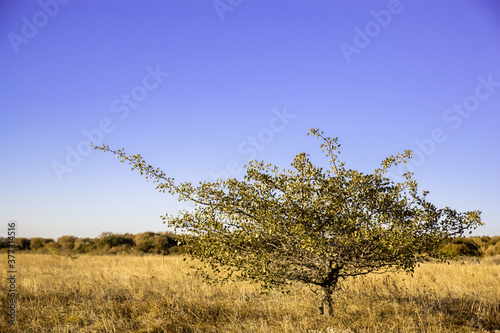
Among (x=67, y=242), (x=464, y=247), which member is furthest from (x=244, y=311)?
(x=67, y=242)

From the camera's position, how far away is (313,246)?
4656mm

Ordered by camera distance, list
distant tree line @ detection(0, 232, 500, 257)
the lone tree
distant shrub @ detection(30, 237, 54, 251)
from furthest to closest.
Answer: distant shrub @ detection(30, 237, 54, 251) < distant tree line @ detection(0, 232, 500, 257) < the lone tree

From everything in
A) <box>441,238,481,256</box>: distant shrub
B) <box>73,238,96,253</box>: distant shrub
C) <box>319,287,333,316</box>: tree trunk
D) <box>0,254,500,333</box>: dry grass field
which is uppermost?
<box>319,287,333,316</box>: tree trunk

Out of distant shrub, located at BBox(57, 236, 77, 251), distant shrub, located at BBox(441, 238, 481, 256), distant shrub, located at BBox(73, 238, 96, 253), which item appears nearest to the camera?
distant shrub, located at BBox(441, 238, 481, 256)

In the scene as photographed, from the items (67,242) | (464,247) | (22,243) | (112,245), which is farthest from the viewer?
(67,242)

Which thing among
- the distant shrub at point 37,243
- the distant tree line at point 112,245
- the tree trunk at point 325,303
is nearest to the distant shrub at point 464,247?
the tree trunk at point 325,303

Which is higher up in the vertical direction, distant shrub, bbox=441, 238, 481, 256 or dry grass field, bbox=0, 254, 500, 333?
dry grass field, bbox=0, 254, 500, 333

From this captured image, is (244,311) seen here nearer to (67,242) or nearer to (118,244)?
(118,244)

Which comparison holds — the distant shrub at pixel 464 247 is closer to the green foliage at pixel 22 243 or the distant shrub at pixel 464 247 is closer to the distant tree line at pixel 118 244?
the distant tree line at pixel 118 244

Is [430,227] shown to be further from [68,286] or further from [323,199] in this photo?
[68,286]

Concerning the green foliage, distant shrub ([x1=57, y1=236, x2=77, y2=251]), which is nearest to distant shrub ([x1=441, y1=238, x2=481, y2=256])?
distant shrub ([x1=57, y1=236, x2=77, y2=251])

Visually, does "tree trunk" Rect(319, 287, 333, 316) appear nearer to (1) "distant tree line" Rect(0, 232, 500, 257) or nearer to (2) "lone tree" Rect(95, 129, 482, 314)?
(2) "lone tree" Rect(95, 129, 482, 314)

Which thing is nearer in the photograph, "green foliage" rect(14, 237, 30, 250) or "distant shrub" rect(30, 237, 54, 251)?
"distant shrub" rect(30, 237, 54, 251)

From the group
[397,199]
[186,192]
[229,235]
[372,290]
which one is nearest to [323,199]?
[397,199]
